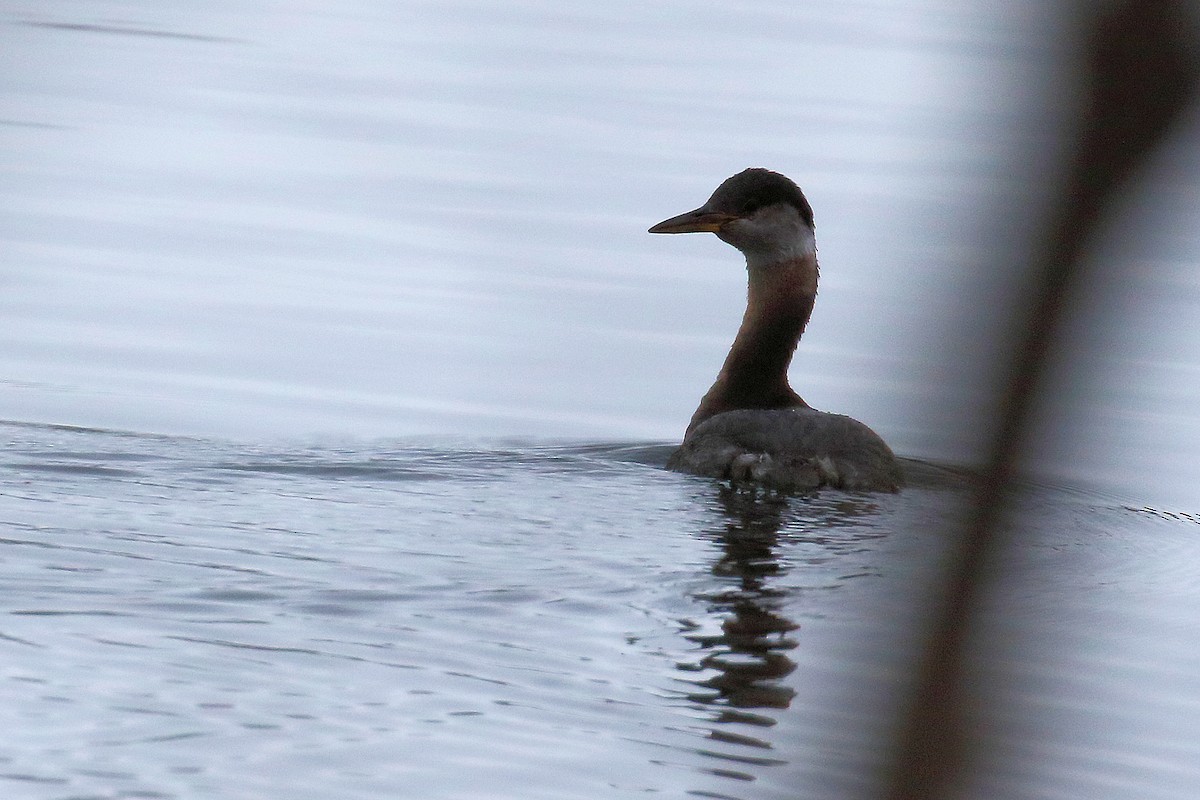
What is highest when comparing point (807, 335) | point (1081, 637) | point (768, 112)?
point (768, 112)

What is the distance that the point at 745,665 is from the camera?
17.0 feet

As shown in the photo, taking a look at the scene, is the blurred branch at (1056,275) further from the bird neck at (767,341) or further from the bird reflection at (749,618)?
the bird neck at (767,341)

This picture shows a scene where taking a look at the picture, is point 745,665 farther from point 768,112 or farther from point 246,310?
point 768,112

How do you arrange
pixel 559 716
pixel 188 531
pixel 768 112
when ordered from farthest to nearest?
pixel 768 112, pixel 188 531, pixel 559 716

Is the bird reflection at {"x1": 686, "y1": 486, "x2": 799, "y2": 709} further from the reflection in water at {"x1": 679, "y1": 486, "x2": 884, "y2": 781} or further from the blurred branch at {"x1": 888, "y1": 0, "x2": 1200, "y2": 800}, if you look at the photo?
the blurred branch at {"x1": 888, "y1": 0, "x2": 1200, "y2": 800}

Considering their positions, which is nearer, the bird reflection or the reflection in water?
the reflection in water

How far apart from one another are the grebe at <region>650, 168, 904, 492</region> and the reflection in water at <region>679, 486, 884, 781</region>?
0.18 meters

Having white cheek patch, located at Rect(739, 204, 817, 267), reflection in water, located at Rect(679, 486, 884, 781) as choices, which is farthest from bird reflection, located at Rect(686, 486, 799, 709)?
white cheek patch, located at Rect(739, 204, 817, 267)

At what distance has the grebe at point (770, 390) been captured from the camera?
7.87 metres

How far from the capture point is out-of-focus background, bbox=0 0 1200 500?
0.94 meters

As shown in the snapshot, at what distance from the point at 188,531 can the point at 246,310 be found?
5274 millimetres

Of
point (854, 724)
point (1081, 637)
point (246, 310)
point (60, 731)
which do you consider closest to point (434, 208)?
point (246, 310)

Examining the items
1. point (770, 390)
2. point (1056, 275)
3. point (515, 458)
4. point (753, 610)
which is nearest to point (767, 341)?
point (770, 390)

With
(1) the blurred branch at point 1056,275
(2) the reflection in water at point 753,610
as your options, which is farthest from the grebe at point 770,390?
(1) the blurred branch at point 1056,275
